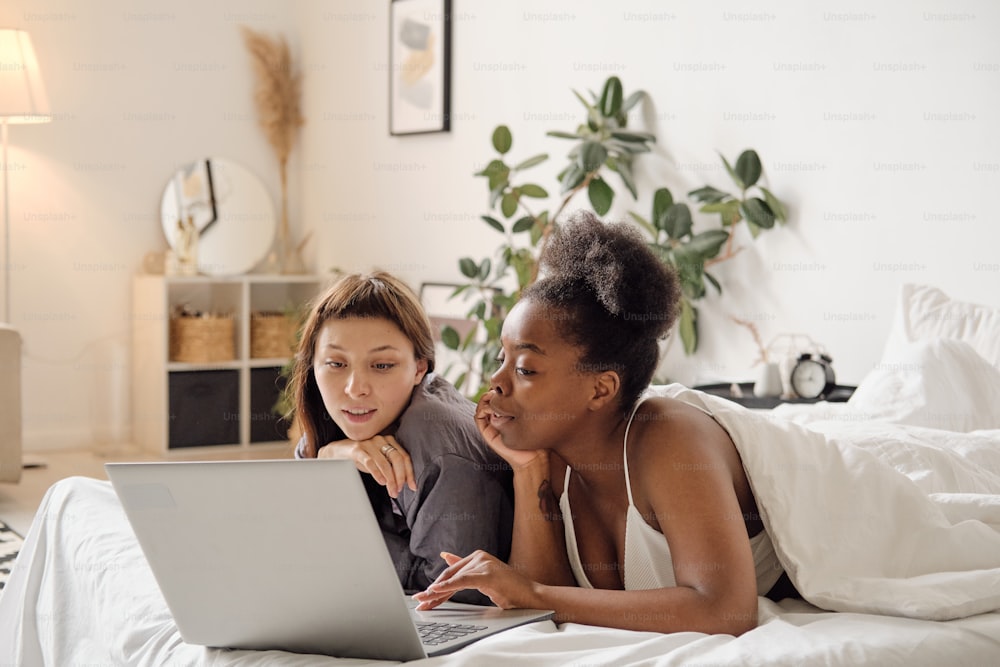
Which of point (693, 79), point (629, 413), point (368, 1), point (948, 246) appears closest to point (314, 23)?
point (368, 1)

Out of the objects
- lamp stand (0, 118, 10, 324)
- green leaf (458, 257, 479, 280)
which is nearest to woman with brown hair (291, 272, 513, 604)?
green leaf (458, 257, 479, 280)

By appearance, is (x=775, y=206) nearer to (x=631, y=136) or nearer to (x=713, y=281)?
(x=713, y=281)

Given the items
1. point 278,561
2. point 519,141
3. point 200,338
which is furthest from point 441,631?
point 200,338

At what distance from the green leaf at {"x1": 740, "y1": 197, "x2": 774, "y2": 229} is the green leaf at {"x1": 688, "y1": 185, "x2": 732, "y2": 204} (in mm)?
90

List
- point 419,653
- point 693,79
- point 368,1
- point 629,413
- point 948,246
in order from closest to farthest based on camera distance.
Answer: point 419,653
point 629,413
point 948,246
point 693,79
point 368,1

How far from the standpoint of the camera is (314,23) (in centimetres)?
602

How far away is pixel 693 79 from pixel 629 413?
2488 mm

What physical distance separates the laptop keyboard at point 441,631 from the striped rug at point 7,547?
218cm

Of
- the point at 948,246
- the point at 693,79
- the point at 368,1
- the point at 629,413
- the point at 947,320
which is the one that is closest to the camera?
the point at 629,413

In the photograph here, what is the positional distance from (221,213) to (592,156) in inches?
109

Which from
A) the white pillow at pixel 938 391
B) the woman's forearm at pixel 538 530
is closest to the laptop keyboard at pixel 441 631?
the woman's forearm at pixel 538 530

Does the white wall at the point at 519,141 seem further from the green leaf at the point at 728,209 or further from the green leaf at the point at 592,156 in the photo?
the green leaf at the point at 592,156

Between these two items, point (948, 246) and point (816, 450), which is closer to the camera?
point (816, 450)

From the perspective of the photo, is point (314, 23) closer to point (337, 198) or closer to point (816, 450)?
point (337, 198)
